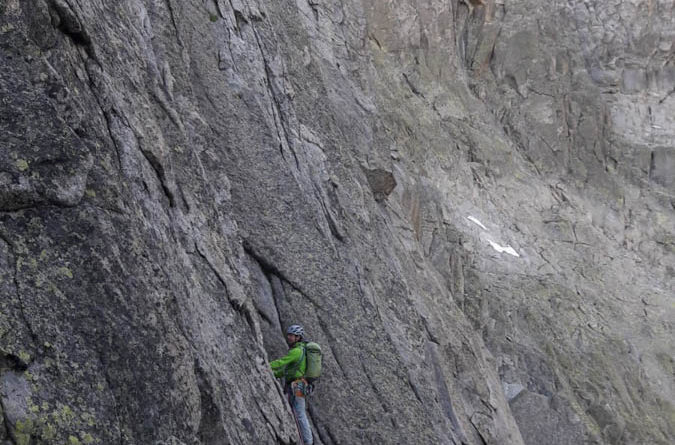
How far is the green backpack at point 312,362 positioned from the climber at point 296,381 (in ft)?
0.19

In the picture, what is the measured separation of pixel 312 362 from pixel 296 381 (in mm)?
361

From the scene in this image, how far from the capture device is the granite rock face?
698 cm

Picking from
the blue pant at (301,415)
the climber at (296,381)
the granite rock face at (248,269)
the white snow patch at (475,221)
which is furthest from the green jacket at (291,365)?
the white snow patch at (475,221)

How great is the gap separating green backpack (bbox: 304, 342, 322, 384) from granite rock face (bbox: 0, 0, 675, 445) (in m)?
0.68

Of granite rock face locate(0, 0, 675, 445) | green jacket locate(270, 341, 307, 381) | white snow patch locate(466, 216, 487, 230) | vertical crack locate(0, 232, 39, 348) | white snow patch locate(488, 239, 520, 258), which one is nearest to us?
vertical crack locate(0, 232, 39, 348)

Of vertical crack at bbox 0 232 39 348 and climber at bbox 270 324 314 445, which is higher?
vertical crack at bbox 0 232 39 348

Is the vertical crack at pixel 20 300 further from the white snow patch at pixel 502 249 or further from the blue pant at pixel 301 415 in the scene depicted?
the white snow patch at pixel 502 249

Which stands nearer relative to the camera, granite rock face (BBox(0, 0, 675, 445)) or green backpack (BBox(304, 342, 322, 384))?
granite rock face (BBox(0, 0, 675, 445))

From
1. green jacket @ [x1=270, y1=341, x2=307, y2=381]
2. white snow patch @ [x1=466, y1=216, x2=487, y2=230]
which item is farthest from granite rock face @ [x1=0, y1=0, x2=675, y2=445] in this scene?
green jacket @ [x1=270, y1=341, x2=307, y2=381]

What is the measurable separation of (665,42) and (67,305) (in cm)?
5616

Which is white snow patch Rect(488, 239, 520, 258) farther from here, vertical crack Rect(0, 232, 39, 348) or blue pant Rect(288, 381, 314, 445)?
vertical crack Rect(0, 232, 39, 348)

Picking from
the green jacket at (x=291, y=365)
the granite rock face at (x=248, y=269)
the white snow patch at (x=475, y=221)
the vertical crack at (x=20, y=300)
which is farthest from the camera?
the white snow patch at (x=475, y=221)

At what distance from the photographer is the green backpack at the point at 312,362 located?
11.7 meters

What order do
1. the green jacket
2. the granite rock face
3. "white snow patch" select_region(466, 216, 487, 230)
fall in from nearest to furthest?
1. the granite rock face
2. the green jacket
3. "white snow patch" select_region(466, 216, 487, 230)
